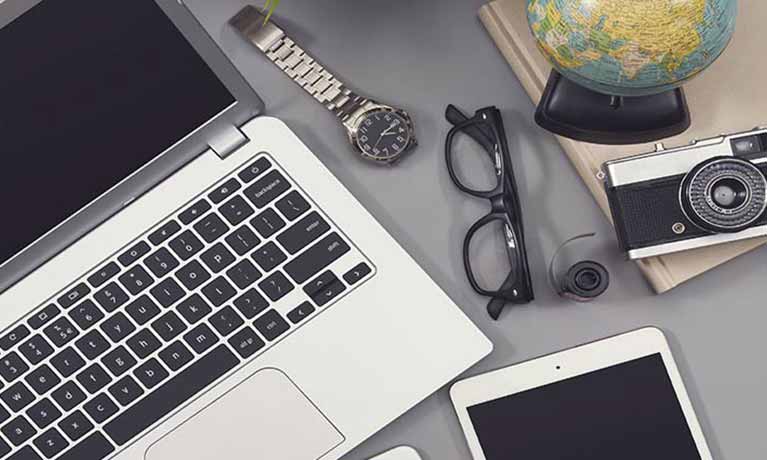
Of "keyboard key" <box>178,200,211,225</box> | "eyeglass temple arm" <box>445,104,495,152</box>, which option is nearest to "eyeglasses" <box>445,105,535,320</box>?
"eyeglass temple arm" <box>445,104,495,152</box>

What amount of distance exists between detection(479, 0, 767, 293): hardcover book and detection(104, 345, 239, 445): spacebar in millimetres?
346

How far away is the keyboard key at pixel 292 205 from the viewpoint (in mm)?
729

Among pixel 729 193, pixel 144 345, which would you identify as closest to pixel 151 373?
pixel 144 345

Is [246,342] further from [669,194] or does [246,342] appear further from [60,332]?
[669,194]

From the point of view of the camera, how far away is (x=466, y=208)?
780mm

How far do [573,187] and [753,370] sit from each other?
0.73 ft

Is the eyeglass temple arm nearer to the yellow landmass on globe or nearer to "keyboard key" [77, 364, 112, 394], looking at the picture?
the yellow landmass on globe

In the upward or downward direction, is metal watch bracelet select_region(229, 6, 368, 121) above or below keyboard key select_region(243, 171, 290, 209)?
above

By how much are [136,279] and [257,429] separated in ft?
0.52

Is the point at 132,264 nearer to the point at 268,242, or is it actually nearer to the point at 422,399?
the point at 268,242

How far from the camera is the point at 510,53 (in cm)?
78

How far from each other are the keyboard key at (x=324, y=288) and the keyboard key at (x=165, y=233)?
0.12 m

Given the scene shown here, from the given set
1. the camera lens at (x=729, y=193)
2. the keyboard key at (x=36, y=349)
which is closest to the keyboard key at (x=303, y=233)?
the keyboard key at (x=36, y=349)

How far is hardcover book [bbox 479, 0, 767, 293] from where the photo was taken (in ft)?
2.44
